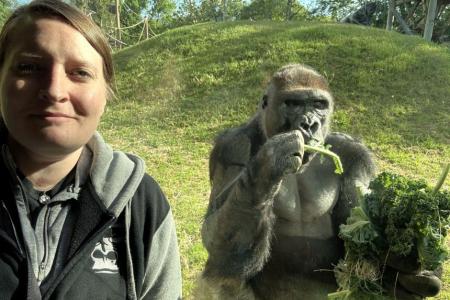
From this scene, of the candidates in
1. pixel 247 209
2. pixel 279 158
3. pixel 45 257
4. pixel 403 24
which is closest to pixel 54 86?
pixel 45 257

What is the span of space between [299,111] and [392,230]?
0.78m

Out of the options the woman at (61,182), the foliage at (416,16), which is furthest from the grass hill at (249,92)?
the foliage at (416,16)

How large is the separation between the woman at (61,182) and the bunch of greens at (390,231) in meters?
1.19

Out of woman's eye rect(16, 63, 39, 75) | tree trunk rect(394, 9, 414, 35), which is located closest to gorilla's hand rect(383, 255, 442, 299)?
woman's eye rect(16, 63, 39, 75)

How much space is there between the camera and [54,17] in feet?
4.74

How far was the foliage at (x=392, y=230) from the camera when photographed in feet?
7.30

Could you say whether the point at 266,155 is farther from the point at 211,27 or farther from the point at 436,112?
the point at 211,27

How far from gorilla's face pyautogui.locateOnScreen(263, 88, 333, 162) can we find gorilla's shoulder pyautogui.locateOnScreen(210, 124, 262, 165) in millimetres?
129

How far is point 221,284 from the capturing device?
2652 mm

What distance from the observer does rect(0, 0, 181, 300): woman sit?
138 cm

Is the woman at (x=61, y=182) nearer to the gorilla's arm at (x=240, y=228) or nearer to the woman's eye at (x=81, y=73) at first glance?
the woman's eye at (x=81, y=73)

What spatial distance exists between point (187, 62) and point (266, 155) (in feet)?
32.7

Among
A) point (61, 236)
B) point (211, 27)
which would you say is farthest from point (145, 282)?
point (211, 27)

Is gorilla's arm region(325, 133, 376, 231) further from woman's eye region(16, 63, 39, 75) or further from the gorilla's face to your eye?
woman's eye region(16, 63, 39, 75)
